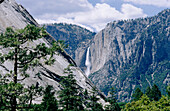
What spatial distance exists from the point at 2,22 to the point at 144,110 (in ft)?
86.5

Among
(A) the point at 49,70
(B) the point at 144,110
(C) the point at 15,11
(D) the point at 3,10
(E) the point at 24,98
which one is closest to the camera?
(E) the point at 24,98

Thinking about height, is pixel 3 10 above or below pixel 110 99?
above

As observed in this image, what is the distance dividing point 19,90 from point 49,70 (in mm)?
20355

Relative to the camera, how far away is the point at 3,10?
35.1m

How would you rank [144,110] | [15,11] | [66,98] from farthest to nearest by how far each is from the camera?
[15,11]
[144,110]
[66,98]

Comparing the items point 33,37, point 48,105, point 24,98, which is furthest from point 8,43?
point 48,105

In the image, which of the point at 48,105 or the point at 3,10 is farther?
the point at 3,10

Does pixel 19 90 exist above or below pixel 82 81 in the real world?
below

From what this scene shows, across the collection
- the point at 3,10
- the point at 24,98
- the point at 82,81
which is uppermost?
the point at 3,10

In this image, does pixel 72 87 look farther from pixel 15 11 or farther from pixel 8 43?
pixel 15 11

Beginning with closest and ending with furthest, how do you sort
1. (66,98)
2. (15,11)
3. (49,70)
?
(66,98), (49,70), (15,11)

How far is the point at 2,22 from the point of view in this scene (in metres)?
33.0

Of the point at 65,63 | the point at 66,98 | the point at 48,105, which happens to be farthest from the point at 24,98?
the point at 65,63

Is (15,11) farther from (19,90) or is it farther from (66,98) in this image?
(19,90)
